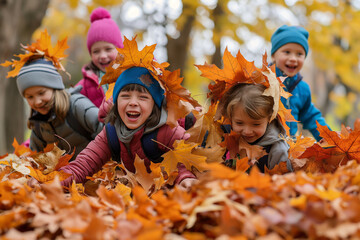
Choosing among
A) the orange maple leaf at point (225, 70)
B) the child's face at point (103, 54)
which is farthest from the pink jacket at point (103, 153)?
the child's face at point (103, 54)

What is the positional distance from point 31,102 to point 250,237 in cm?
267

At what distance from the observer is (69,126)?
3268mm

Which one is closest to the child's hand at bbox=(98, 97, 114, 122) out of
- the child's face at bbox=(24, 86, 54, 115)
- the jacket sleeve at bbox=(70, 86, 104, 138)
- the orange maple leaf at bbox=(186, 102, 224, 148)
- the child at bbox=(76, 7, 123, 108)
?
the jacket sleeve at bbox=(70, 86, 104, 138)

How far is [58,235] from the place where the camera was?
4.21ft

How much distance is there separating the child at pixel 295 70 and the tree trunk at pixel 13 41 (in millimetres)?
3931

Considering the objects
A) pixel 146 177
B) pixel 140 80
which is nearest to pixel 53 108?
pixel 140 80

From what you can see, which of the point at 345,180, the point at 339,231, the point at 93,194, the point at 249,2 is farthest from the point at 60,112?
the point at 249,2

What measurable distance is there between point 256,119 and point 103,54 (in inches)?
79.0

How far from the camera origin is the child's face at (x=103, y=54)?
3.67 meters

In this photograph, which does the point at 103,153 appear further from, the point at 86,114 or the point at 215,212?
the point at 215,212

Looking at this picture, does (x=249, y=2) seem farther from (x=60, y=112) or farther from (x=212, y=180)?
(x=212, y=180)

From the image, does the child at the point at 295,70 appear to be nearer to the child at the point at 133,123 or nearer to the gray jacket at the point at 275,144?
the gray jacket at the point at 275,144

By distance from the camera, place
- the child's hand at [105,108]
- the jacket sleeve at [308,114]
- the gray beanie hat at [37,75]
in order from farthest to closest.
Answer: the jacket sleeve at [308,114] < the gray beanie hat at [37,75] < the child's hand at [105,108]

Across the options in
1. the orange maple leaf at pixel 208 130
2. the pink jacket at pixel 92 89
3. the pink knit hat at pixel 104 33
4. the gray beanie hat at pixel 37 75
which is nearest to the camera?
the orange maple leaf at pixel 208 130
